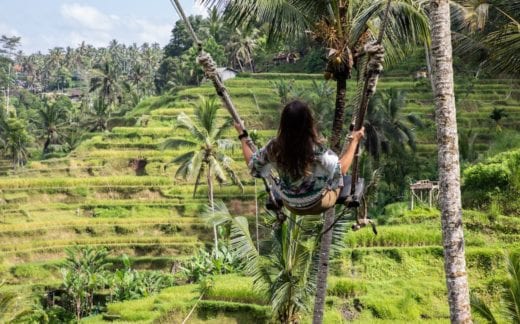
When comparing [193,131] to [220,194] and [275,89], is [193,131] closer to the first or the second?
[220,194]

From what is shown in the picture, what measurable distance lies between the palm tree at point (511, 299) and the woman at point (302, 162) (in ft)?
16.1

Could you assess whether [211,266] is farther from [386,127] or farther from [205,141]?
[386,127]

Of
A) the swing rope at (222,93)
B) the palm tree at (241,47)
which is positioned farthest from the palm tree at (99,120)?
the swing rope at (222,93)

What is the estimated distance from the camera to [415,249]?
54.7ft

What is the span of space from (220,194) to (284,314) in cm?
1793

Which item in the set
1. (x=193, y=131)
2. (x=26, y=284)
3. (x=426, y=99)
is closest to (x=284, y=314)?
(x=193, y=131)

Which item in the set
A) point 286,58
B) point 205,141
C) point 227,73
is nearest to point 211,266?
point 205,141

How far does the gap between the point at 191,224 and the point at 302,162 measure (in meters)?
25.3

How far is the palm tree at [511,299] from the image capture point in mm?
7919

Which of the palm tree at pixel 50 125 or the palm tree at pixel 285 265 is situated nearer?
the palm tree at pixel 285 265

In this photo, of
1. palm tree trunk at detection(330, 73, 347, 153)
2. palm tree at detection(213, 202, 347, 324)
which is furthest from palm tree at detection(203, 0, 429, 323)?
palm tree at detection(213, 202, 347, 324)

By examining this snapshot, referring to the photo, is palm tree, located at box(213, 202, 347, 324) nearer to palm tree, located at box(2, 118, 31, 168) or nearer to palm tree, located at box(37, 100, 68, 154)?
palm tree, located at box(2, 118, 31, 168)

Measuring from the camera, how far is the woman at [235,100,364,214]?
331cm

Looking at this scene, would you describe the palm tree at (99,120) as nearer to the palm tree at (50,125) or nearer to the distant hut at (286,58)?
the palm tree at (50,125)
